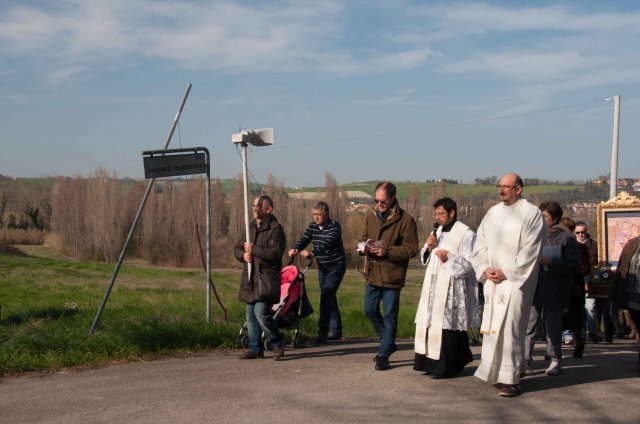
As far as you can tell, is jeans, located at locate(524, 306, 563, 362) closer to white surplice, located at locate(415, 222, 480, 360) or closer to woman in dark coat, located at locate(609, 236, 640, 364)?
white surplice, located at locate(415, 222, 480, 360)

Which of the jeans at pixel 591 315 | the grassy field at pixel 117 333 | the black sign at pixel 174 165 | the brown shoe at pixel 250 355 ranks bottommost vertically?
the jeans at pixel 591 315

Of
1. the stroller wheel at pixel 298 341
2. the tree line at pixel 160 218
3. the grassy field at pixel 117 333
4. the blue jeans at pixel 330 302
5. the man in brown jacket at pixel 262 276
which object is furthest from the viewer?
the tree line at pixel 160 218

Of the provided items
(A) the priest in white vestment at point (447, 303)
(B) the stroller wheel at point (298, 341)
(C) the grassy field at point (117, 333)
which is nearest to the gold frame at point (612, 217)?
(C) the grassy field at point (117, 333)

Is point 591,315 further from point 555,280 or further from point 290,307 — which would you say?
point 290,307

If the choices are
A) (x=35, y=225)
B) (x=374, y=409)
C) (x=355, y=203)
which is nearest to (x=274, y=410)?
Result: (x=374, y=409)

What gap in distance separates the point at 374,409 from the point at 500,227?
7.31ft

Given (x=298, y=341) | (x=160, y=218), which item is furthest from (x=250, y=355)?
(x=160, y=218)

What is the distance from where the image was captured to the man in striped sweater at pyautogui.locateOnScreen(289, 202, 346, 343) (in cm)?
1143

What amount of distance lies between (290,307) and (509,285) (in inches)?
139

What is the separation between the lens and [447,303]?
8234 mm

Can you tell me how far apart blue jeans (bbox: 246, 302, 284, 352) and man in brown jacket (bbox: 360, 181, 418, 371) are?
3.85 ft

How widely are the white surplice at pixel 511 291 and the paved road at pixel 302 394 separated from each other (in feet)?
1.11

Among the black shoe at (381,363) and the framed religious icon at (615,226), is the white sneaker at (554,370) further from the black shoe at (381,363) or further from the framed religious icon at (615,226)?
the framed religious icon at (615,226)

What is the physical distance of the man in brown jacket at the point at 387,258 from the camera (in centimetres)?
867
